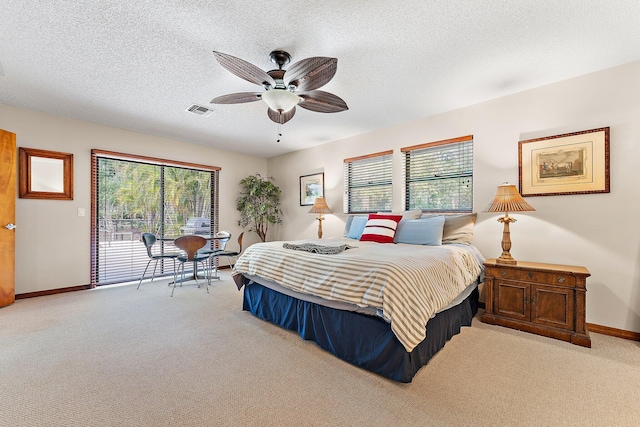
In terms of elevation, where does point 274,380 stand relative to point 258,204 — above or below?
below

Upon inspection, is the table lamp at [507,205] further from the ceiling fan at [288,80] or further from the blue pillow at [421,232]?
the ceiling fan at [288,80]

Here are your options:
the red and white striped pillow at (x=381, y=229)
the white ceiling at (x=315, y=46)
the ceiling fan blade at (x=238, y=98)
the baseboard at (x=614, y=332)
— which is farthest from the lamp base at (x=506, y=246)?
the ceiling fan blade at (x=238, y=98)

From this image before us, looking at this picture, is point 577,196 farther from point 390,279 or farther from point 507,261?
point 390,279

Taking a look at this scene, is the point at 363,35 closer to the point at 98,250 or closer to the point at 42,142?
the point at 42,142

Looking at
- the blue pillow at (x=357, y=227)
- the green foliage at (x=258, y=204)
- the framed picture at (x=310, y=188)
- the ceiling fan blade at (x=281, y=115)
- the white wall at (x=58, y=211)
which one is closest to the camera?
the ceiling fan blade at (x=281, y=115)

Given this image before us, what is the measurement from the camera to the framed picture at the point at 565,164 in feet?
8.72

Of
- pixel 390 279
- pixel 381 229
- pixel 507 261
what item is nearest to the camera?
pixel 390 279

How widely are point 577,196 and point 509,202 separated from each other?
27.4 inches

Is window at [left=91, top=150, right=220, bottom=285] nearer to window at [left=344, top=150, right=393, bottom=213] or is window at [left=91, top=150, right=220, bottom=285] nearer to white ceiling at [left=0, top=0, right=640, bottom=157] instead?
white ceiling at [left=0, top=0, right=640, bottom=157]

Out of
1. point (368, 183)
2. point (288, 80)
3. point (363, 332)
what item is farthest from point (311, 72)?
Answer: point (368, 183)

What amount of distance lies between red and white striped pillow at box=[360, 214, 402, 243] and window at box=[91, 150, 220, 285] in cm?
355

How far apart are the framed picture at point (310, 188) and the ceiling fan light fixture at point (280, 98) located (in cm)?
284

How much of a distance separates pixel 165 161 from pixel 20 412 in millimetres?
4148

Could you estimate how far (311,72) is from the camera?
7.14ft
